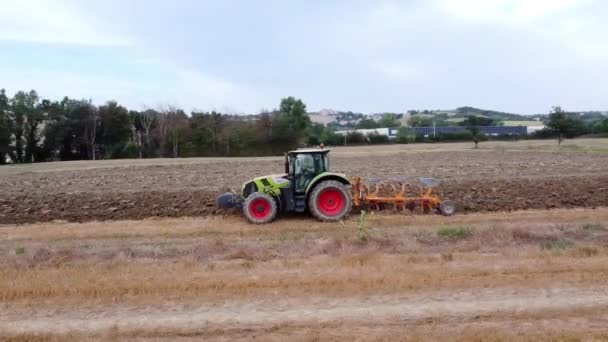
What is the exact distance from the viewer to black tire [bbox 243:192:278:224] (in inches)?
496

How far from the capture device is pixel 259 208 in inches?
498

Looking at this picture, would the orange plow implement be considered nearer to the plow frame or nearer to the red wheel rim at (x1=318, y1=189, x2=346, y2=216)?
the plow frame

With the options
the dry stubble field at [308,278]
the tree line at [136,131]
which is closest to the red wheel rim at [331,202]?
the dry stubble field at [308,278]

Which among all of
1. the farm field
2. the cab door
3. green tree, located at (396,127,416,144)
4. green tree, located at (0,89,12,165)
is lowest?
the farm field

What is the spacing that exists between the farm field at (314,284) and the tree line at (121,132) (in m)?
51.9

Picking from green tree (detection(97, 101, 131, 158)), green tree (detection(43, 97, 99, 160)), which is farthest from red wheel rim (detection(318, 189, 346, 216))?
green tree (detection(43, 97, 99, 160))

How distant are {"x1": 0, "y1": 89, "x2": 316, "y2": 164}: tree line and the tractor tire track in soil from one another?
45257 mm

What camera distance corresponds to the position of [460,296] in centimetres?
653

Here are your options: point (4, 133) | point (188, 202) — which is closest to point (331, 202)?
point (188, 202)

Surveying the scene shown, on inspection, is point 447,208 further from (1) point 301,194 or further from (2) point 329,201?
(1) point 301,194

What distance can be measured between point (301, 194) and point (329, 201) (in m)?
0.70

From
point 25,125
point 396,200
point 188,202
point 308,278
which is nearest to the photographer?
point 308,278

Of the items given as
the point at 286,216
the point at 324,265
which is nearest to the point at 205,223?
the point at 286,216

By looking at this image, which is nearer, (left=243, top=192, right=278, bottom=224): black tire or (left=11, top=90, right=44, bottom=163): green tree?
(left=243, top=192, right=278, bottom=224): black tire
